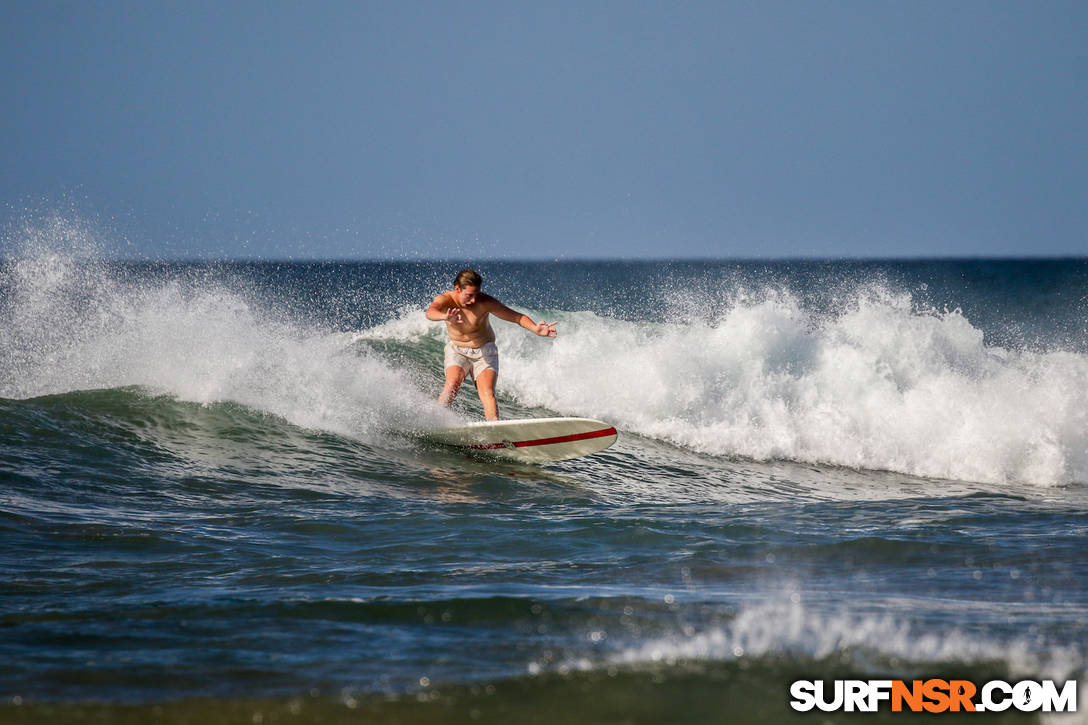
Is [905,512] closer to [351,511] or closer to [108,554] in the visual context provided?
[351,511]

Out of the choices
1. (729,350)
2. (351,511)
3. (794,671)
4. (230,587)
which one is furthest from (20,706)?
(729,350)

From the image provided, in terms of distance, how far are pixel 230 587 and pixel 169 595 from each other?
0.29 metres

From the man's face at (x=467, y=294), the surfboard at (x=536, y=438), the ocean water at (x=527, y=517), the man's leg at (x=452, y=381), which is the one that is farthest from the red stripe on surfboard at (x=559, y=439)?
the man's face at (x=467, y=294)

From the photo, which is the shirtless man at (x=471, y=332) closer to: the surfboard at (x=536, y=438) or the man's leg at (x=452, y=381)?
the man's leg at (x=452, y=381)

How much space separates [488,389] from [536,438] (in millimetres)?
692

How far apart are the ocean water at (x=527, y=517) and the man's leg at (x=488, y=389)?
1.66 ft

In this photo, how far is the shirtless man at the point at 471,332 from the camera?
369 inches

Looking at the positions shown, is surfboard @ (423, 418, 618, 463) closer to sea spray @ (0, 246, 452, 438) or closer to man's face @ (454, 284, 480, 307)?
sea spray @ (0, 246, 452, 438)

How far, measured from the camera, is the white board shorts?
383 inches

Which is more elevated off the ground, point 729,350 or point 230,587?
point 729,350

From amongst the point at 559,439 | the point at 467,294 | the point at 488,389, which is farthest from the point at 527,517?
the point at 467,294

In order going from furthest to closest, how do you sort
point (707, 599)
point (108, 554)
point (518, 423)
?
point (518, 423) < point (108, 554) < point (707, 599)

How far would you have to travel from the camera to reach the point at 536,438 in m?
9.39

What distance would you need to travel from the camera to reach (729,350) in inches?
519
